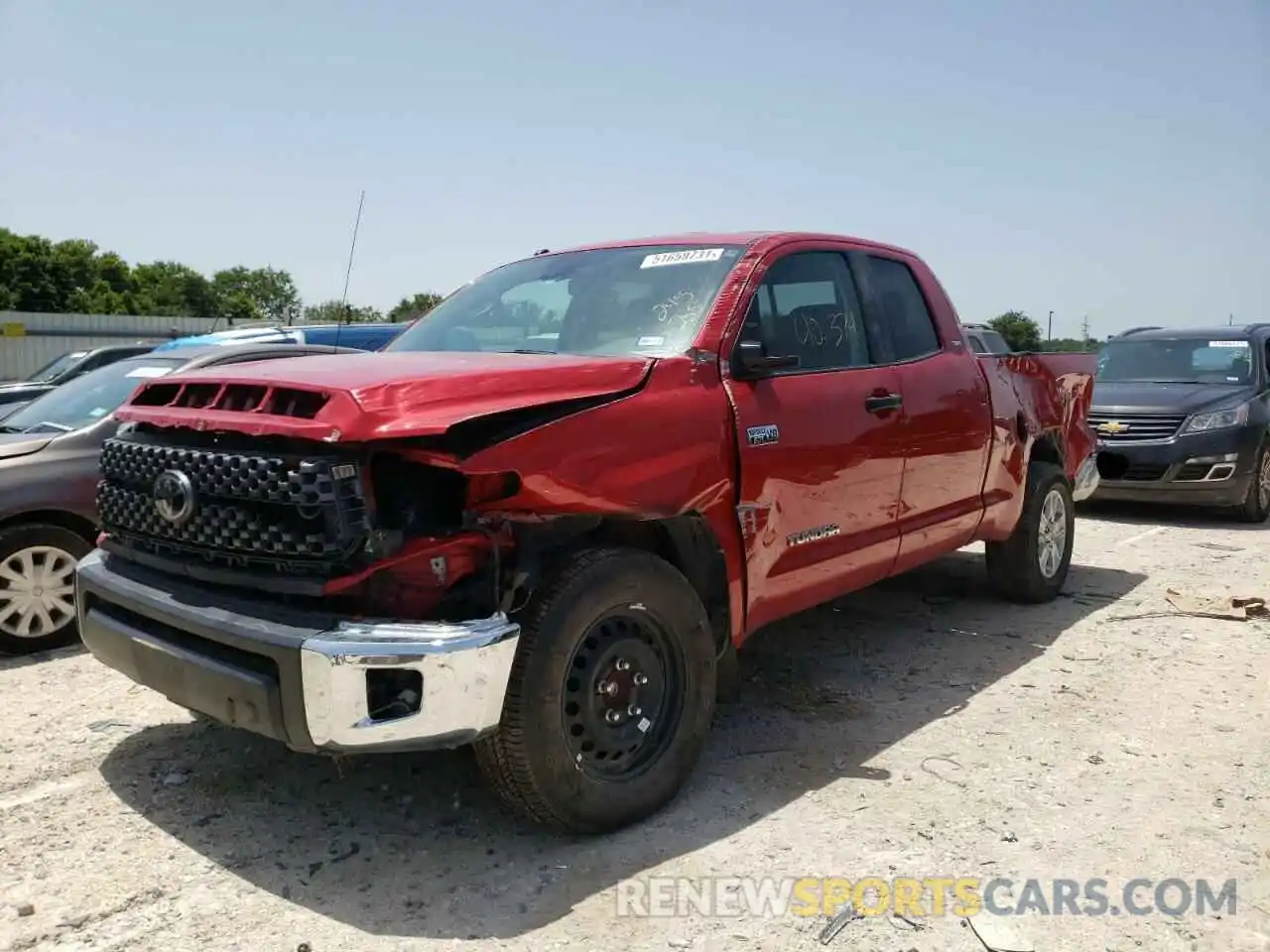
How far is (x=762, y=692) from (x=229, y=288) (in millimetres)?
74514

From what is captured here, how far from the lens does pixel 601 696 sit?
3326mm

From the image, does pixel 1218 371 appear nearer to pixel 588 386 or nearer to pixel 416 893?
pixel 588 386

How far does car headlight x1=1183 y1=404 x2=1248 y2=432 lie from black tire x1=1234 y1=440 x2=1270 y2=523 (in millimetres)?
325

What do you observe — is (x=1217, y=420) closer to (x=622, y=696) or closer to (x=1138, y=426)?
(x=1138, y=426)

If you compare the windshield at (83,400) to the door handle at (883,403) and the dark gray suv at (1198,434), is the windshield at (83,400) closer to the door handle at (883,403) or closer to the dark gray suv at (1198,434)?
the door handle at (883,403)

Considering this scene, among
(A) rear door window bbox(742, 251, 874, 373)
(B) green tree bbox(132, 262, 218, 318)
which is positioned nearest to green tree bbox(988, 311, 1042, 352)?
(A) rear door window bbox(742, 251, 874, 373)

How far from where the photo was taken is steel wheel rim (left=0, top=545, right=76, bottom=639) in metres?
5.10

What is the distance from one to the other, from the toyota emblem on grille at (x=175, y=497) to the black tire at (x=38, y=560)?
219cm

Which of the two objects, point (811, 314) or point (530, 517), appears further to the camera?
point (811, 314)

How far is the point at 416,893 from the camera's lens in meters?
3.02

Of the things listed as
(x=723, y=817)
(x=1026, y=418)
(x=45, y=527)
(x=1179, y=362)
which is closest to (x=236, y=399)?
(x=723, y=817)

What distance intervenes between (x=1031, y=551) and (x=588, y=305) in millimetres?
3273

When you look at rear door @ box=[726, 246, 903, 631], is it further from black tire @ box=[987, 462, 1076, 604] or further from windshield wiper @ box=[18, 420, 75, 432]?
windshield wiper @ box=[18, 420, 75, 432]

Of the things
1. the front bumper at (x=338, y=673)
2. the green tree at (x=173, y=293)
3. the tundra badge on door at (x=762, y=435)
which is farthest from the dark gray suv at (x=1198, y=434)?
the green tree at (x=173, y=293)
